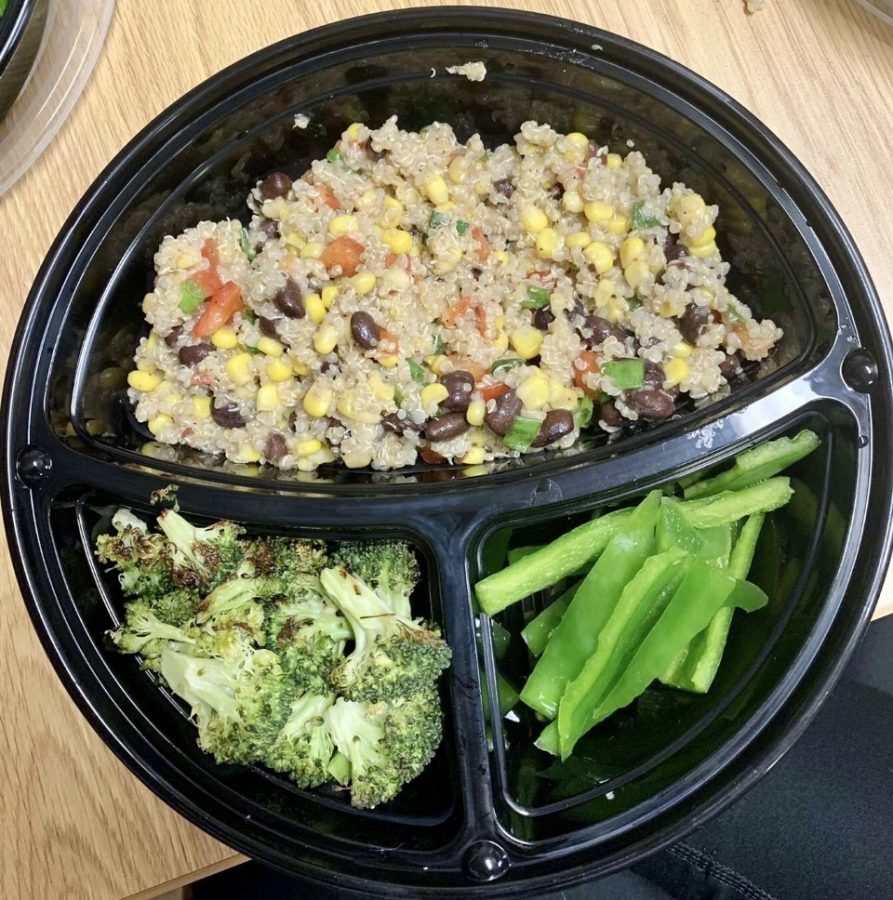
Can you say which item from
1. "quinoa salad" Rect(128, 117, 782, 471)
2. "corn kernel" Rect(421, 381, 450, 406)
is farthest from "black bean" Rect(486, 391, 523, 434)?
"corn kernel" Rect(421, 381, 450, 406)

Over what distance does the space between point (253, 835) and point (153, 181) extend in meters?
1.42

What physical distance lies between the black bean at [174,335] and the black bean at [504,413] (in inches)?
30.3

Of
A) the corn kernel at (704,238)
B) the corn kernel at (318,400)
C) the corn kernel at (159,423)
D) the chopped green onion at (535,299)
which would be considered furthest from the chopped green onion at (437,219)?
the corn kernel at (159,423)

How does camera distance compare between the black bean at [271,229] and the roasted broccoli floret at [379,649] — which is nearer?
the roasted broccoli floret at [379,649]

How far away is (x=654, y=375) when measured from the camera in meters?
1.84

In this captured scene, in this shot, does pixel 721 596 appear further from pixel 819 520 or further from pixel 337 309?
pixel 337 309

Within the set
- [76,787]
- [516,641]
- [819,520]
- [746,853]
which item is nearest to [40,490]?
[76,787]

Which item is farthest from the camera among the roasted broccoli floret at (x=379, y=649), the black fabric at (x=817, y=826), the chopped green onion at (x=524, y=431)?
the black fabric at (x=817, y=826)

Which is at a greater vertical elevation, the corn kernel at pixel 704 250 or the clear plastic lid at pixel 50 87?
the clear plastic lid at pixel 50 87

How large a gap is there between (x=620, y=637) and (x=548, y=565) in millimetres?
210

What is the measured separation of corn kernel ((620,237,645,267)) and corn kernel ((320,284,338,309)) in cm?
68

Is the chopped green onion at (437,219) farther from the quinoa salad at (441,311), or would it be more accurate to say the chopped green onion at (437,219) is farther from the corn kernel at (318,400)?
the corn kernel at (318,400)

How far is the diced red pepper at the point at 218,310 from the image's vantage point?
1.90 m

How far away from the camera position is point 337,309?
1851 millimetres
